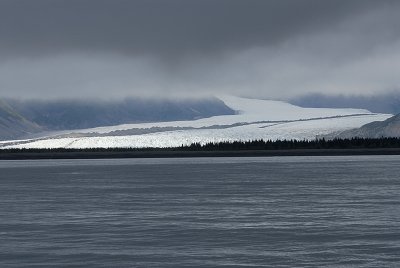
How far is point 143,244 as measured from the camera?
94.1 ft

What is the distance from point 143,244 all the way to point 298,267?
6433 mm

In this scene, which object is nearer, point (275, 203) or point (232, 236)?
point (232, 236)

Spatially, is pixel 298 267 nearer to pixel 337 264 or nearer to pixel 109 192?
pixel 337 264

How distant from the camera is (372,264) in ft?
79.8

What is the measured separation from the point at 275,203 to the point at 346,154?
145 meters

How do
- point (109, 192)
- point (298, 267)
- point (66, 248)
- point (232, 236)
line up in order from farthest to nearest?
point (109, 192)
point (232, 236)
point (66, 248)
point (298, 267)

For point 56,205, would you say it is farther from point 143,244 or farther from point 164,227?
point 143,244

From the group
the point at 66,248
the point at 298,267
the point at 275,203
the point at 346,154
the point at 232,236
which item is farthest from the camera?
the point at 346,154

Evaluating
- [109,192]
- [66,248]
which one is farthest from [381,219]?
[109,192]

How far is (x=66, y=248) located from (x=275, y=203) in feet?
59.3

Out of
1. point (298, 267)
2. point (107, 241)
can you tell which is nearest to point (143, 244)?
point (107, 241)

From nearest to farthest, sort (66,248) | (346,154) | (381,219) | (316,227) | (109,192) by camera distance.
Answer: (66,248) → (316,227) → (381,219) → (109,192) → (346,154)

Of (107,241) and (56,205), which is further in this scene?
(56,205)

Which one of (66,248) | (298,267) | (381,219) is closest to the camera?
(298,267)
